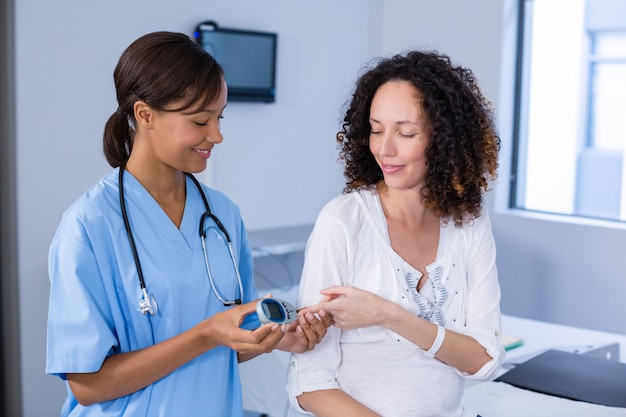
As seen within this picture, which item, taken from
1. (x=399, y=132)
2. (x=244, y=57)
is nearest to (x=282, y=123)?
(x=244, y=57)

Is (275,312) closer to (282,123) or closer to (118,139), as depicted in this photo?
(118,139)

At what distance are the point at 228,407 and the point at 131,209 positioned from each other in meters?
0.40

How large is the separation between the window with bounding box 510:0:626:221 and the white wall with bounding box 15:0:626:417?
152mm

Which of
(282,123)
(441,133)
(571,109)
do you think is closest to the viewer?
(441,133)

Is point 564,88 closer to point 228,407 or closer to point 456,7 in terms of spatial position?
point 456,7

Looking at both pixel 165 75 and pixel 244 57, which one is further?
pixel 244 57

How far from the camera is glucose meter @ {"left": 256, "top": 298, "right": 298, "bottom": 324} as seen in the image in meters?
1.20

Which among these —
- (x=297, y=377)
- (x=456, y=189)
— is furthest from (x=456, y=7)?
(x=297, y=377)

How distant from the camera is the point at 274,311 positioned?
123 centimetres

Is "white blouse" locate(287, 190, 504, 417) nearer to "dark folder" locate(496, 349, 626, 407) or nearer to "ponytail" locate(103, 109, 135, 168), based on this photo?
"ponytail" locate(103, 109, 135, 168)

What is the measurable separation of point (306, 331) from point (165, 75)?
50 centimetres

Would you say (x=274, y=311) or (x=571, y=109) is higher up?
(x=571, y=109)

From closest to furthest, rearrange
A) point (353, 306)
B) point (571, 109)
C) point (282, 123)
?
1. point (353, 306)
2. point (282, 123)
3. point (571, 109)

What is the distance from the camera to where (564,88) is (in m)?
4.14
